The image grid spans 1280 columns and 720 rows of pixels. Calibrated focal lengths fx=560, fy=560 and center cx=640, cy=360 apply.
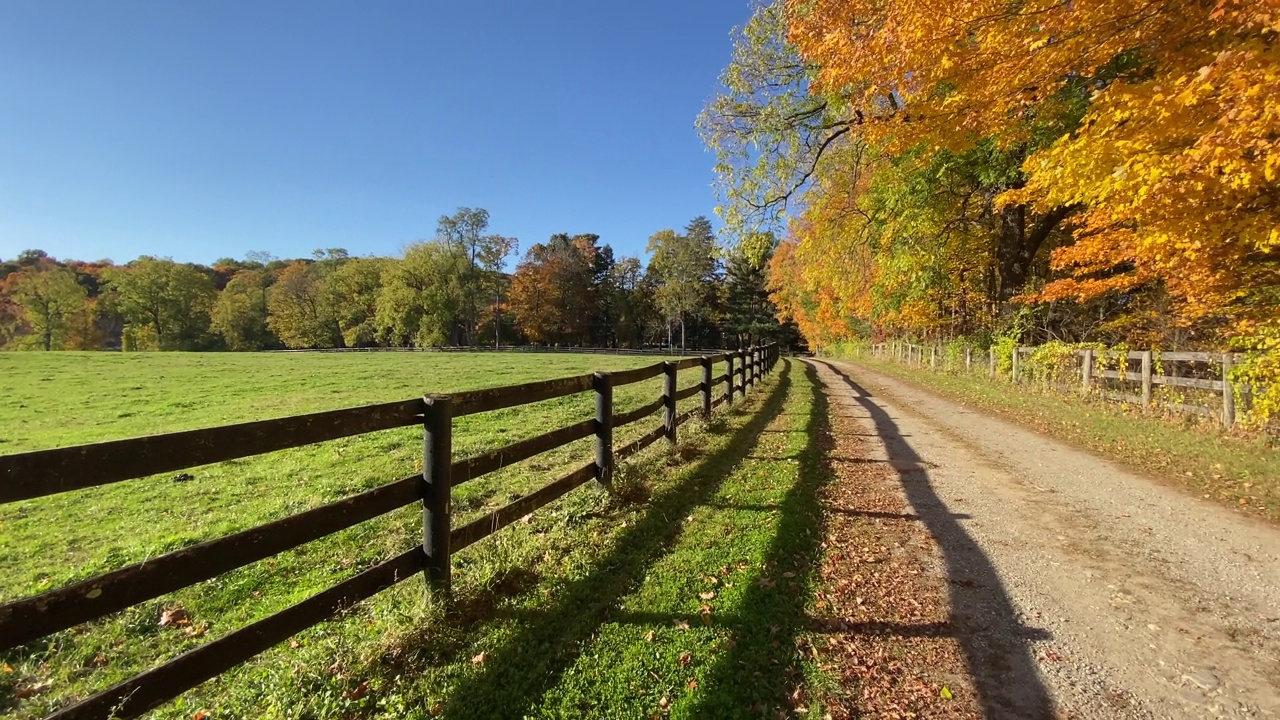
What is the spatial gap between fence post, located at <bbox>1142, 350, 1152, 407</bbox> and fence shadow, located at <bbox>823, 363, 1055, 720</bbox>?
25.6 ft

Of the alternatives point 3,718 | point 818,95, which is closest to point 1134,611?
point 3,718

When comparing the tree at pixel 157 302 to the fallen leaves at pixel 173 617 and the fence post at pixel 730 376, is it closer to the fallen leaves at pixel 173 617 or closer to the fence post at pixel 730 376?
the fence post at pixel 730 376

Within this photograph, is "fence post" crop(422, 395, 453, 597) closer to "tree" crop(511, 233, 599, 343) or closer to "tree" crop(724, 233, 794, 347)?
"tree" crop(724, 233, 794, 347)

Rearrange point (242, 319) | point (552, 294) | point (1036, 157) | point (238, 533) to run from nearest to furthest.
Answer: point (238, 533), point (1036, 157), point (552, 294), point (242, 319)

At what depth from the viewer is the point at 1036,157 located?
32.0 feet

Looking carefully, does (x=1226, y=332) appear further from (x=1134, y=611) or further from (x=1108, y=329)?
(x=1134, y=611)

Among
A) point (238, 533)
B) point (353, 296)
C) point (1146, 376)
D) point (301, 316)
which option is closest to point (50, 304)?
point (301, 316)

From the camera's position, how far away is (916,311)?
24641mm

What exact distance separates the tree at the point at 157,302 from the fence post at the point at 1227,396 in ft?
298

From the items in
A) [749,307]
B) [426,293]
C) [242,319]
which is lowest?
[242,319]

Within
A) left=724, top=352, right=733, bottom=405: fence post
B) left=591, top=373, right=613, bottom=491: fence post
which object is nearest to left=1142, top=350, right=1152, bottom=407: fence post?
left=724, top=352, right=733, bottom=405: fence post

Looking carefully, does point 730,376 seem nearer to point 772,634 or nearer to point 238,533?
point 772,634

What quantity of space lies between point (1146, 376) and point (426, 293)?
63565mm

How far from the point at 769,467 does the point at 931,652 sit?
12.8ft
